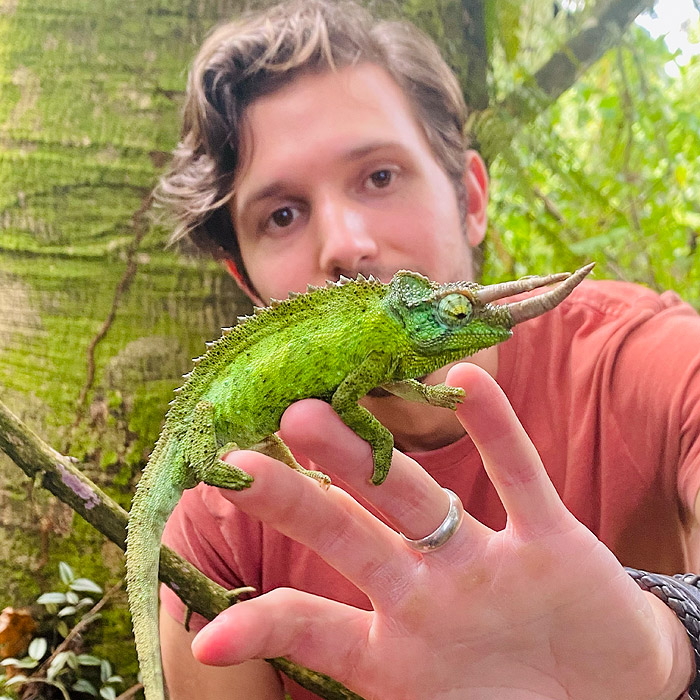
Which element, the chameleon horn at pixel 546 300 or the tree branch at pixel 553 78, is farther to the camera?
the tree branch at pixel 553 78

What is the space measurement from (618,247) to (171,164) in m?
1.36

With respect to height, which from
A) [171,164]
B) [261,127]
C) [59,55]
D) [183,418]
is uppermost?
[59,55]

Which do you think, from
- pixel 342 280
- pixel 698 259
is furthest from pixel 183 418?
pixel 698 259

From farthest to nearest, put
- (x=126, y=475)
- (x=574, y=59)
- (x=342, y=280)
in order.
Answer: (x=574, y=59) → (x=126, y=475) → (x=342, y=280)

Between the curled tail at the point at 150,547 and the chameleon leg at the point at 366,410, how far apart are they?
0.27 meters

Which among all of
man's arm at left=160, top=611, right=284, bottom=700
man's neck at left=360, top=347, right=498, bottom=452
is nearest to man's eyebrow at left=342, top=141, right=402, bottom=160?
man's neck at left=360, top=347, right=498, bottom=452

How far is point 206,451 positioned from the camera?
75 cm

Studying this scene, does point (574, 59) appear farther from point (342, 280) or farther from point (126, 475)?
point (126, 475)

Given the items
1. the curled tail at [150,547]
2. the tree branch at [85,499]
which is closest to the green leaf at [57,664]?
the tree branch at [85,499]

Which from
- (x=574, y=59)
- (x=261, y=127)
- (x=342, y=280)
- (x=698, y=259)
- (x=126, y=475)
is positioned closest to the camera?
(x=342, y=280)

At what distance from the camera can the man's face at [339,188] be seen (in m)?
1.11

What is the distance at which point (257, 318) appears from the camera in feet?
2.61

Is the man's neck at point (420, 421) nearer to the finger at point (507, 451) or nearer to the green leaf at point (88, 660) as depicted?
the finger at point (507, 451)

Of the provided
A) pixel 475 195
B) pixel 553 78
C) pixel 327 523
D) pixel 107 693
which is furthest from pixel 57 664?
pixel 553 78
